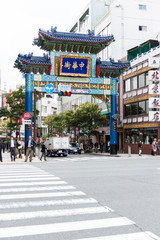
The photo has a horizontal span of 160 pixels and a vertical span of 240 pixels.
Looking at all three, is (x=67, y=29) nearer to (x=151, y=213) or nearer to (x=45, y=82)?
(x=45, y=82)

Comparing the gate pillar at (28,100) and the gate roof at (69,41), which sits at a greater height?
the gate roof at (69,41)

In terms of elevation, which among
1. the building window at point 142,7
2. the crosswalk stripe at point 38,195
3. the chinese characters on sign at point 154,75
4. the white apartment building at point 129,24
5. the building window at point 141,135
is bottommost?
the crosswalk stripe at point 38,195

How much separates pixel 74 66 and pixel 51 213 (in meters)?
29.0

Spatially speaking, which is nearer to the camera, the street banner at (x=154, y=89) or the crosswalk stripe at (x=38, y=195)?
the crosswalk stripe at (x=38, y=195)

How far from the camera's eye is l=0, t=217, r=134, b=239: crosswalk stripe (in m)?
5.34

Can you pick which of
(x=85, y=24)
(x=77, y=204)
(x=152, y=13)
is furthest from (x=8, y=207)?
(x=85, y=24)

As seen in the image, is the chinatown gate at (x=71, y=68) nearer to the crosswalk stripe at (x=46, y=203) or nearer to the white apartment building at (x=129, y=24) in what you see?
the white apartment building at (x=129, y=24)

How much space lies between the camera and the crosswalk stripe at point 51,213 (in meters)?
6.41

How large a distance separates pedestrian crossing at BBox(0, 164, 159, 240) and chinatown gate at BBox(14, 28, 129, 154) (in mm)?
24088

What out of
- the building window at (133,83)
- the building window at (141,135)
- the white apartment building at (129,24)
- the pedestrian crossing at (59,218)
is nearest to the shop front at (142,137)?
the building window at (141,135)

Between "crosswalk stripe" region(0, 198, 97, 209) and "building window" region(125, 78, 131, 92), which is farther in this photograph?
"building window" region(125, 78, 131, 92)

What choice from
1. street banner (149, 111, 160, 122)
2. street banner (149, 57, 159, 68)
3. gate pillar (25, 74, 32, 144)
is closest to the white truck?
gate pillar (25, 74, 32, 144)

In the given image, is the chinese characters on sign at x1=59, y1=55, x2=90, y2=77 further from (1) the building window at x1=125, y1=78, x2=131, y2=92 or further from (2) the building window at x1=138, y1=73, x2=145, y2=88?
(1) the building window at x1=125, y1=78, x2=131, y2=92

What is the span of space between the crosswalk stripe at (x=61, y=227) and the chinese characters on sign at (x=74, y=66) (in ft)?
94.3
